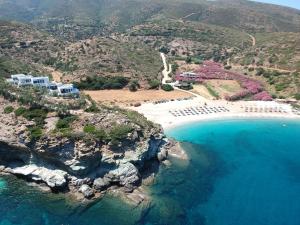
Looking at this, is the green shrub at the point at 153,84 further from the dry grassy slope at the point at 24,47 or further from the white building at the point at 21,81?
the white building at the point at 21,81

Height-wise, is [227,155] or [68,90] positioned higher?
[68,90]

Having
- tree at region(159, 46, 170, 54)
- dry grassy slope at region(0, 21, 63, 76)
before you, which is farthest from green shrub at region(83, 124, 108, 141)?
tree at region(159, 46, 170, 54)

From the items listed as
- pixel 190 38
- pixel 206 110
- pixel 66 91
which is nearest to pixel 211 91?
pixel 206 110

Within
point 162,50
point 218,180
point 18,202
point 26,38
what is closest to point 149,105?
point 218,180

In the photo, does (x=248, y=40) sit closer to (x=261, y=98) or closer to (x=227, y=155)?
(x=261, y=98)

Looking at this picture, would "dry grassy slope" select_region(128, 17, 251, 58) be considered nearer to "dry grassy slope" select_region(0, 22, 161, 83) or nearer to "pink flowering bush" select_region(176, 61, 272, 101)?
"pink flowering bush" select_region(176, 61, 272, 101)

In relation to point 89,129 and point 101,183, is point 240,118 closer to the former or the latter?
point 89,129
